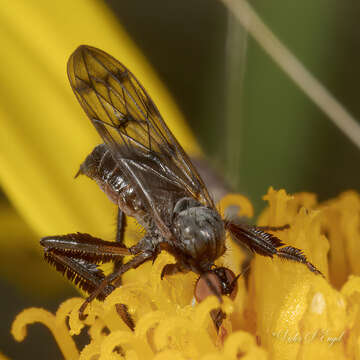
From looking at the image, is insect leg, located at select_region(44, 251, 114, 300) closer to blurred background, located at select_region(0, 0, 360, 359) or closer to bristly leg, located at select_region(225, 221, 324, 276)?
bristly leg, located at select_region(225, 221, 324, 276)

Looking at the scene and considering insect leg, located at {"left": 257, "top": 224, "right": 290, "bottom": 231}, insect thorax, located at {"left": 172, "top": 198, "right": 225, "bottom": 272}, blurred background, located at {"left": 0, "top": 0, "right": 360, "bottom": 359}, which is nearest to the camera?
insect thorax, located at {"left": 172, "top": 198, "right": 225, "bottom": 272}

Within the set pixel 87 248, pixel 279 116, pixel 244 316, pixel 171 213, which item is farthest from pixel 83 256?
pixel 279 116

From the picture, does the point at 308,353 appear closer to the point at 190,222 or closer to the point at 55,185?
the point at 190,222

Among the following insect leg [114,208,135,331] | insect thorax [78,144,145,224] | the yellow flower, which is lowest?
the yellow flower

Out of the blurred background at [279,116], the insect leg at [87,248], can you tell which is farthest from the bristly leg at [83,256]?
the blurred background at [279,116]

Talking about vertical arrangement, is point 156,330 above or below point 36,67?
below

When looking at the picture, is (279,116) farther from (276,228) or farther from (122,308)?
(122,308)

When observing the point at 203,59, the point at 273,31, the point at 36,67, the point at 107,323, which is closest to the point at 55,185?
the point at 36,67

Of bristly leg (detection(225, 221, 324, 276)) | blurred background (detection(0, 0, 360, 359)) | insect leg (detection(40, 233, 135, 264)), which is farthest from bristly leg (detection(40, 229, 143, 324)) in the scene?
blurred background (detection(0, 0, 360, 359))
